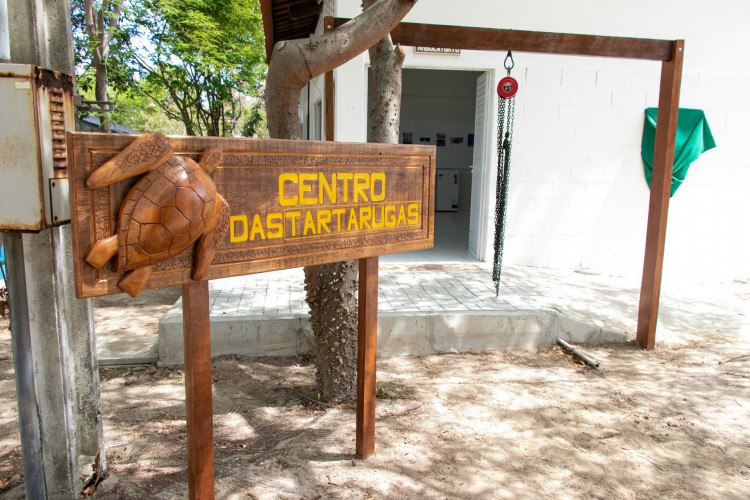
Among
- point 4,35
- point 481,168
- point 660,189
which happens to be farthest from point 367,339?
point 481,168

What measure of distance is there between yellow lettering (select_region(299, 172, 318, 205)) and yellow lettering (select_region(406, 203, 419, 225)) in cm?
54

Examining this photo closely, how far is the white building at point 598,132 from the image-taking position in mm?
6281

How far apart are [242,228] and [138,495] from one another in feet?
4.23

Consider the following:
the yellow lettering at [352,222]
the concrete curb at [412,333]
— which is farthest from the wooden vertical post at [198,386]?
the concrete curb at [412,333]

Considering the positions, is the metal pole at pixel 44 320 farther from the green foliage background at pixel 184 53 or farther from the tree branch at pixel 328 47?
the green foliage background at pixel 184 53

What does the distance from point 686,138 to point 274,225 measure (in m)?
6.31

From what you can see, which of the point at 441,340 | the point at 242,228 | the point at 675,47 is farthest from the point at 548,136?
the point at 242,228

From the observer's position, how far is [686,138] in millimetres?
6566

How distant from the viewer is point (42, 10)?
191cm

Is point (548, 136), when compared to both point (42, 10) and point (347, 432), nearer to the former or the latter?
point (347, 432)

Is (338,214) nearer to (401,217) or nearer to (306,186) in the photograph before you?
(306,186)

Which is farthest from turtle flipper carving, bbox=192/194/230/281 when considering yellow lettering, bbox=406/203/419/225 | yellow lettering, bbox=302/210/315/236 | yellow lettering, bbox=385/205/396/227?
yellow lettering, bbox=406/203/419/225

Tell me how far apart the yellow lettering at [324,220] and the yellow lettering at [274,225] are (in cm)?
17

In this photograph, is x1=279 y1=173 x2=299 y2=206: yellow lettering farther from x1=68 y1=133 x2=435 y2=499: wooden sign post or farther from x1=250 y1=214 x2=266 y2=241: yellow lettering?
x1=250 y1=214 x2=266 y2=241: yellow lettering
